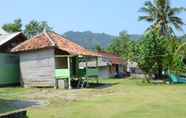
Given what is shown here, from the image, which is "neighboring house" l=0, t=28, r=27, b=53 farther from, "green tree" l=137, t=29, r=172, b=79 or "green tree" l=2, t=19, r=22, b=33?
"green tree" l=2, t=19, r=22, b=33

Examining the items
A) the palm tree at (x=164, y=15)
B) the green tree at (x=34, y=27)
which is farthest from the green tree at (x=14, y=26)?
the palm tree at (x=164, y=15)

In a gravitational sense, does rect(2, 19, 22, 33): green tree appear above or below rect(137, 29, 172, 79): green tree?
above

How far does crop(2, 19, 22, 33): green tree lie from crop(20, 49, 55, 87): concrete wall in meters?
26.2

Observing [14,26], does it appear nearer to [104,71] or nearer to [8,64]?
[104,71]

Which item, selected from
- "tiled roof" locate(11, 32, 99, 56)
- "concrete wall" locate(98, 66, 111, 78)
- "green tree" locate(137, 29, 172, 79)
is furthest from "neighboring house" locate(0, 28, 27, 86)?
"concrete wall" locate(98, 66, 111, 78)

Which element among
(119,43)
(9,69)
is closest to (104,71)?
(119,43)

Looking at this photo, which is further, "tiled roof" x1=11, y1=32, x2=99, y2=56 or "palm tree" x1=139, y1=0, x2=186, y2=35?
"palm tree" x1=139, y1=0, x2=186, y2=35

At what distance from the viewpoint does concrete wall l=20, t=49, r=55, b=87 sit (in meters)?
30.4

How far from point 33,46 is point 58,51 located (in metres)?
1.91

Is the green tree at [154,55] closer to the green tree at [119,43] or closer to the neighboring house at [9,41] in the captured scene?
the neighboring house at [9,41]

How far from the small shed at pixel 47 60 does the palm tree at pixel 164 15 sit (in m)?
22.9

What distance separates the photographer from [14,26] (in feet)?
200

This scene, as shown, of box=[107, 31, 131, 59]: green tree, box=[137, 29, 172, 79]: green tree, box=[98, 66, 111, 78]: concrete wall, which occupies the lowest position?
box=[98, 66, 111, 78]: concrete wall

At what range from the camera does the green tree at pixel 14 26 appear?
2323 inches
